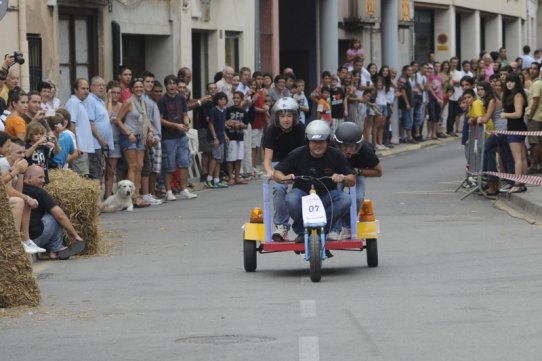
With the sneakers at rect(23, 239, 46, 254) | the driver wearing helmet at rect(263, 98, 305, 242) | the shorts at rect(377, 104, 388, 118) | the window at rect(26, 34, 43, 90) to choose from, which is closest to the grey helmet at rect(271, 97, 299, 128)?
the driver wearing helmet at rect(263, 98, 305, 242)

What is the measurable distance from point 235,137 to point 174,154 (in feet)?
9.52

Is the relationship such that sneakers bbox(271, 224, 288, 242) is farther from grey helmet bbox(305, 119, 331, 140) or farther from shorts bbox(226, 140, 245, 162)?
shorts bbox(226, 140, 245, 162)

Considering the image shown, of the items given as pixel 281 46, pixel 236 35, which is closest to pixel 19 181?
pixel 236 35

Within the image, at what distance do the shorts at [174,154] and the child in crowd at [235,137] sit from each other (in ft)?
7.67

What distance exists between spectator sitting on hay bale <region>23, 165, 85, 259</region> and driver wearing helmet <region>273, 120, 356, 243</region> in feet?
9.23

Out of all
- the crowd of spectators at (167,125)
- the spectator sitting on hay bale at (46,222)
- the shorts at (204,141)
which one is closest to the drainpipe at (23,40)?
the crowd of spectators at (167,125)

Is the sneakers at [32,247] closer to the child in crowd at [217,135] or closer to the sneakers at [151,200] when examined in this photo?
the sneakers at [151,200]

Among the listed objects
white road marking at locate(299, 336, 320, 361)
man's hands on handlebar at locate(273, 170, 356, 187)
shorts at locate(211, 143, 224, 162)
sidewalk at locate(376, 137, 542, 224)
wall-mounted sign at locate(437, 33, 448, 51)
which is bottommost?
white road marking at locate(299, 336, 320, 361)

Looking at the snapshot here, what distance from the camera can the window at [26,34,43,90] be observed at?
24.8 m

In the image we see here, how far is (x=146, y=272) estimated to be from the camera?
14250 mm

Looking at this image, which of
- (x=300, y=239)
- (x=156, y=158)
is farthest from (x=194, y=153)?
(x=300, y=239)

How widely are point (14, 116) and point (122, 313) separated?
263 inches

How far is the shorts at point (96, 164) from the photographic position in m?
20.6

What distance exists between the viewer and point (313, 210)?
→ 13.3m
